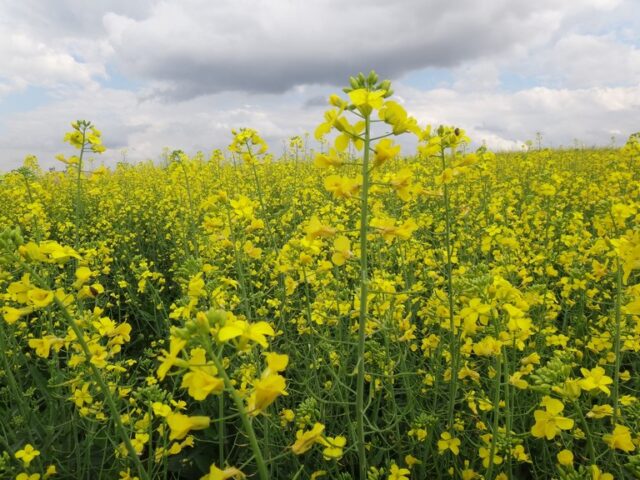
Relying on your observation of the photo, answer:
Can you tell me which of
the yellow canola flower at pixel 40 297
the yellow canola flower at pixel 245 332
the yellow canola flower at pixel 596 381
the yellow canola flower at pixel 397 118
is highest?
the yellow canola flower at pixel 397 118

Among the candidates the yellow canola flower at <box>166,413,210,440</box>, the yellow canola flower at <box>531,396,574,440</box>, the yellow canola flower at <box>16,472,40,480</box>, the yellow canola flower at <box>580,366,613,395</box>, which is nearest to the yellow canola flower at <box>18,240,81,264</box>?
the yellow canola flower at <box>166,413,210,440</box>

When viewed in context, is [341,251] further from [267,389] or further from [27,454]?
[27,454]

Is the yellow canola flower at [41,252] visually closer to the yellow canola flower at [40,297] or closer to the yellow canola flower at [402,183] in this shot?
the yellow canola flower at [40,297]

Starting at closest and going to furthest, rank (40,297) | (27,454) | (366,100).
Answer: (366,100)
(40,297)
(27,454)

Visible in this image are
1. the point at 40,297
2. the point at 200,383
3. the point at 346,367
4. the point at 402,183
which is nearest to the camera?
the point at 200,383

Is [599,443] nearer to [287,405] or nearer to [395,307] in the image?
[395,307]

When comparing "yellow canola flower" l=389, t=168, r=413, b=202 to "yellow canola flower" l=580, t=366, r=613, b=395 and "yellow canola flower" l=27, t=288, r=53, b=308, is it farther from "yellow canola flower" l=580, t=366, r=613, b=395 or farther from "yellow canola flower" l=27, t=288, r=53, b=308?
"yellow canola flower" l=27, t=288, r=53, b=308

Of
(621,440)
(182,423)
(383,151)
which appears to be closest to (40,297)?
(182,423)

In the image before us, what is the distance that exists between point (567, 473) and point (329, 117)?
6.14 ft

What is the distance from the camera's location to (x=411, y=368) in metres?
3.57

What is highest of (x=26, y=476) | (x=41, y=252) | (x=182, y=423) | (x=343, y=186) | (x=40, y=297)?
(x=343, y=186)

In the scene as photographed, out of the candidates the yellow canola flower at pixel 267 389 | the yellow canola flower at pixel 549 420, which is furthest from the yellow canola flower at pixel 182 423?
the yellow canola flower at pixel 549 420

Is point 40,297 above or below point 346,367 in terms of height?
above

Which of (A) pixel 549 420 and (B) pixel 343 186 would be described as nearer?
(A) pixel 549 420
